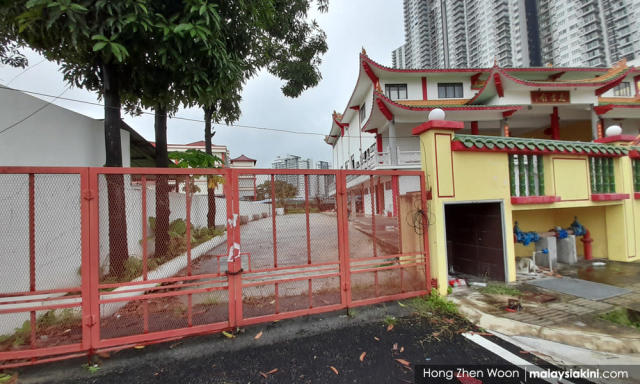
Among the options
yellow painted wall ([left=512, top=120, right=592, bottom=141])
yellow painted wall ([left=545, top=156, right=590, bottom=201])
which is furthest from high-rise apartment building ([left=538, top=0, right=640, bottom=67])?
yellow painted wall ([left=545, top=156, right=590, bottom=201])

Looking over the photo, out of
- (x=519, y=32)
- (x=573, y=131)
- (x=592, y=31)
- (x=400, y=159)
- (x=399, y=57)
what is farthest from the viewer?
(x=399, y=57)

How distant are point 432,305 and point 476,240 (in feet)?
7.29

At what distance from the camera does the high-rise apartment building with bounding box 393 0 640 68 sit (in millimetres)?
51250

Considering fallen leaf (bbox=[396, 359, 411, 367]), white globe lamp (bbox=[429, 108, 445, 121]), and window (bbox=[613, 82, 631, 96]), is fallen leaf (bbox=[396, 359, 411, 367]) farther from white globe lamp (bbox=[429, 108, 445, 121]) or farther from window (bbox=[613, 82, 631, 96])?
window (bbox=[613, 82, 631, 96])

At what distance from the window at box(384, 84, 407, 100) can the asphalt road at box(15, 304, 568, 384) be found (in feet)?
49.6

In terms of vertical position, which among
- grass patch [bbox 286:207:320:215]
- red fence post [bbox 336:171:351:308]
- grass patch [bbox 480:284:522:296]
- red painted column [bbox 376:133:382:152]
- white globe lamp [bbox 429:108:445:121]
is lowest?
grass patch [bbox 480:284:522:296]

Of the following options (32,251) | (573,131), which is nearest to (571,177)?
(32,251)

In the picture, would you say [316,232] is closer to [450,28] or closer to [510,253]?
[510,253]

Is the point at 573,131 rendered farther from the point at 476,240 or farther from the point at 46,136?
the point at 46,136

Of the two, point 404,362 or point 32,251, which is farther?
point 32,251

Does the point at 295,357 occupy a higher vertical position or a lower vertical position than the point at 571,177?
lower

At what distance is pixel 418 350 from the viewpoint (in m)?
3.00

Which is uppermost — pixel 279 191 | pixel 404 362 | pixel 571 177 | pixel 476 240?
pixel 571 177

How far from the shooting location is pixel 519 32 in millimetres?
63250
